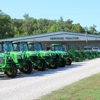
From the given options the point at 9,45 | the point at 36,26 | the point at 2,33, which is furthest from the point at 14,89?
the point at 36,26

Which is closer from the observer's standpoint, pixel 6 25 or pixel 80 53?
pixel 80 53

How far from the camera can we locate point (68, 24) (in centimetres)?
11850

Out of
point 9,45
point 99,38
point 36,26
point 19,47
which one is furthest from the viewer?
point 36,26

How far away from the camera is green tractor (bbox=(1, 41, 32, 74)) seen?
16.1 m

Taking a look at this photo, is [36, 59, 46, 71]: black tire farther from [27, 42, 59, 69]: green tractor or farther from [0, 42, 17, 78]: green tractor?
[0, 42, 17, 78]: green tractor

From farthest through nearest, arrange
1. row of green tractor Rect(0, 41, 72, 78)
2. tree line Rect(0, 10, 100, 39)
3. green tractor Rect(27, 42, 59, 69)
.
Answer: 1. tree line Rect(0, 10, 100, 39)
2. green tractor Rect(27, 42, 59, 69)
3. row of green tractor Rect(0, 41, 72, 78)

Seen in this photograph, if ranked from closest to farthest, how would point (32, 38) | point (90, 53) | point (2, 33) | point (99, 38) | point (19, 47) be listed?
point (19, 47), point (90, 53), point (32, 38), point (99, 38), point (2, 33)

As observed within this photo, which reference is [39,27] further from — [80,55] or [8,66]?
[8,66]

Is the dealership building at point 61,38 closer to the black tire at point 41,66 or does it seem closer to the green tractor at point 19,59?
the black tire at point 41,66

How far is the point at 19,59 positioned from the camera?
1612 cm

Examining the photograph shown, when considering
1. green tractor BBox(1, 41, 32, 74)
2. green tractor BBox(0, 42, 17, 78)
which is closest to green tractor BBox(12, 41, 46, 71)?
green tractor BBox(1, 41, 32, 74)

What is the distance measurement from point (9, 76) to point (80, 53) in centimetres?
1661

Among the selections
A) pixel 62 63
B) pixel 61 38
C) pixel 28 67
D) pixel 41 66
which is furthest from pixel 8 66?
pixel 61 38

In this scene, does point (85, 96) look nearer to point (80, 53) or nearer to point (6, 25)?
point (80, 53)
